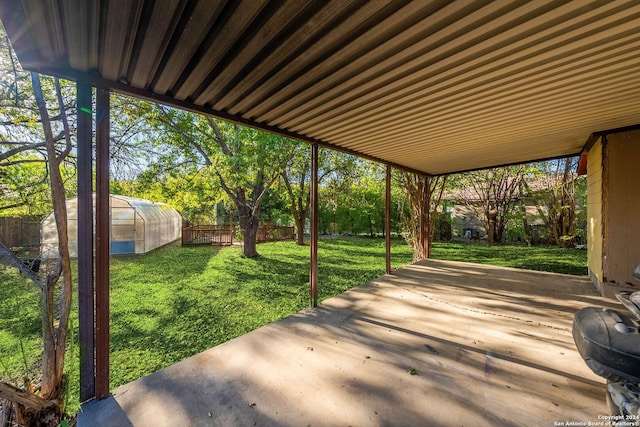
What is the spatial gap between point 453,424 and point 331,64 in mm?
2535

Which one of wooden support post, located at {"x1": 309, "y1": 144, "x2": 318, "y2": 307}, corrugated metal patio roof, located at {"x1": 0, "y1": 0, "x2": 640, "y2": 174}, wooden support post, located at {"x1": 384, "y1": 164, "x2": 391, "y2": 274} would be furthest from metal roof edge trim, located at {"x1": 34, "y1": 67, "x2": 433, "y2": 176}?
wooden support post, located at {"x1": 384, "y1": 164, "x2": 391, "y2": 274}

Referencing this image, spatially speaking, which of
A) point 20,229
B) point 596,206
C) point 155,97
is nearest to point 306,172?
point 20,229

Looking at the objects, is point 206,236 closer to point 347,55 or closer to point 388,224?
point 388,224

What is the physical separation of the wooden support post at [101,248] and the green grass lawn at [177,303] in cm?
28

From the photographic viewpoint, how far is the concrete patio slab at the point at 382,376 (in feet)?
5.60

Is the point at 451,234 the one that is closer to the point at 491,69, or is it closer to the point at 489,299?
the point at 489,299

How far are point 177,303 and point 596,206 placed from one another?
728 cm

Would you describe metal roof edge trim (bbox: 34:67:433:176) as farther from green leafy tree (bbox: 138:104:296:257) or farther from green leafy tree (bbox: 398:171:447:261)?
green leafy tree (bbox: 398:171:447:261)

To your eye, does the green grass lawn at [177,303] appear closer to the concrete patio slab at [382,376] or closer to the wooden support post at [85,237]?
the wooden support post at [85,237]

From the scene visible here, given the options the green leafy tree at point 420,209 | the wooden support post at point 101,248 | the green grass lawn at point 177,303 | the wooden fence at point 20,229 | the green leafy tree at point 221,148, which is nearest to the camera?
the wooden support post at point 101,248

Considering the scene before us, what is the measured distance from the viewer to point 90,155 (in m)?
1.82

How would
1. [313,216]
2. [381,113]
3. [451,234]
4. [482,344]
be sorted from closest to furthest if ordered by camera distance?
[482,344] → [381,113] → [313,216] → [451,234]

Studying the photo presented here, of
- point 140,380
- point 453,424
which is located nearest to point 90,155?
point 140,380

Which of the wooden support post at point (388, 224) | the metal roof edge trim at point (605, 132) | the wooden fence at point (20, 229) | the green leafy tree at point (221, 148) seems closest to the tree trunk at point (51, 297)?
the green leafy tree at point (221, 148)
